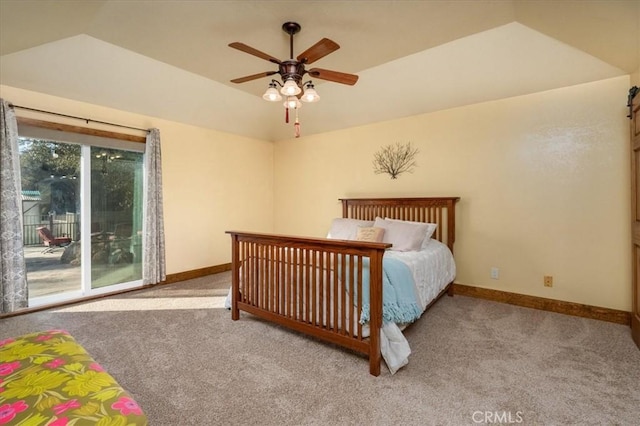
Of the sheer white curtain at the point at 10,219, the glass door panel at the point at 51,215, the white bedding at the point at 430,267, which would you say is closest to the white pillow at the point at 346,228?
the white bedding at the point at 430,267

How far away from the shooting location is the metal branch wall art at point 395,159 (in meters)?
4.19

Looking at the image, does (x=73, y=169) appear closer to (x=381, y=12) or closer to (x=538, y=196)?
(x=381, y=12)

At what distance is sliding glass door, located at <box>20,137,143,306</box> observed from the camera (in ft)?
11.0

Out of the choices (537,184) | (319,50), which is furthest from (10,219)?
(537,184)

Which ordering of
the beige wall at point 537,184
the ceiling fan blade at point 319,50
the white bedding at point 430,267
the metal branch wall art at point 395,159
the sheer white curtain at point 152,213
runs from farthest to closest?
the metal branch wall art at point 395,159 < the sheer white curtain at point 152,213 < the beige wall at point 537,184 < the white bedding at point 430,267 < the ceiling fan blade at point 319,50

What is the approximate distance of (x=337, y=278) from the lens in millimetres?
2232

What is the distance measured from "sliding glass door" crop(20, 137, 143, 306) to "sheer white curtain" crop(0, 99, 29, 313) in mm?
229

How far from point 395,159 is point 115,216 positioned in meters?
3.90

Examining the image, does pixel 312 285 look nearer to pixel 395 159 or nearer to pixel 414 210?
pixel 414 210

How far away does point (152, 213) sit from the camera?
4078 mm

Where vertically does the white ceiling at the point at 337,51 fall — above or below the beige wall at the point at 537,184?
above

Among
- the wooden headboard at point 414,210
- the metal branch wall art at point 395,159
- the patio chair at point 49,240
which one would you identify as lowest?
the patio chair at point 49,240

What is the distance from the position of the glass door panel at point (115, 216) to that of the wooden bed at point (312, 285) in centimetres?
205

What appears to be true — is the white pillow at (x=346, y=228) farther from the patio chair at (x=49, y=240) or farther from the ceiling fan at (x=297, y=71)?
the patio chair at (x=49, y=240)
